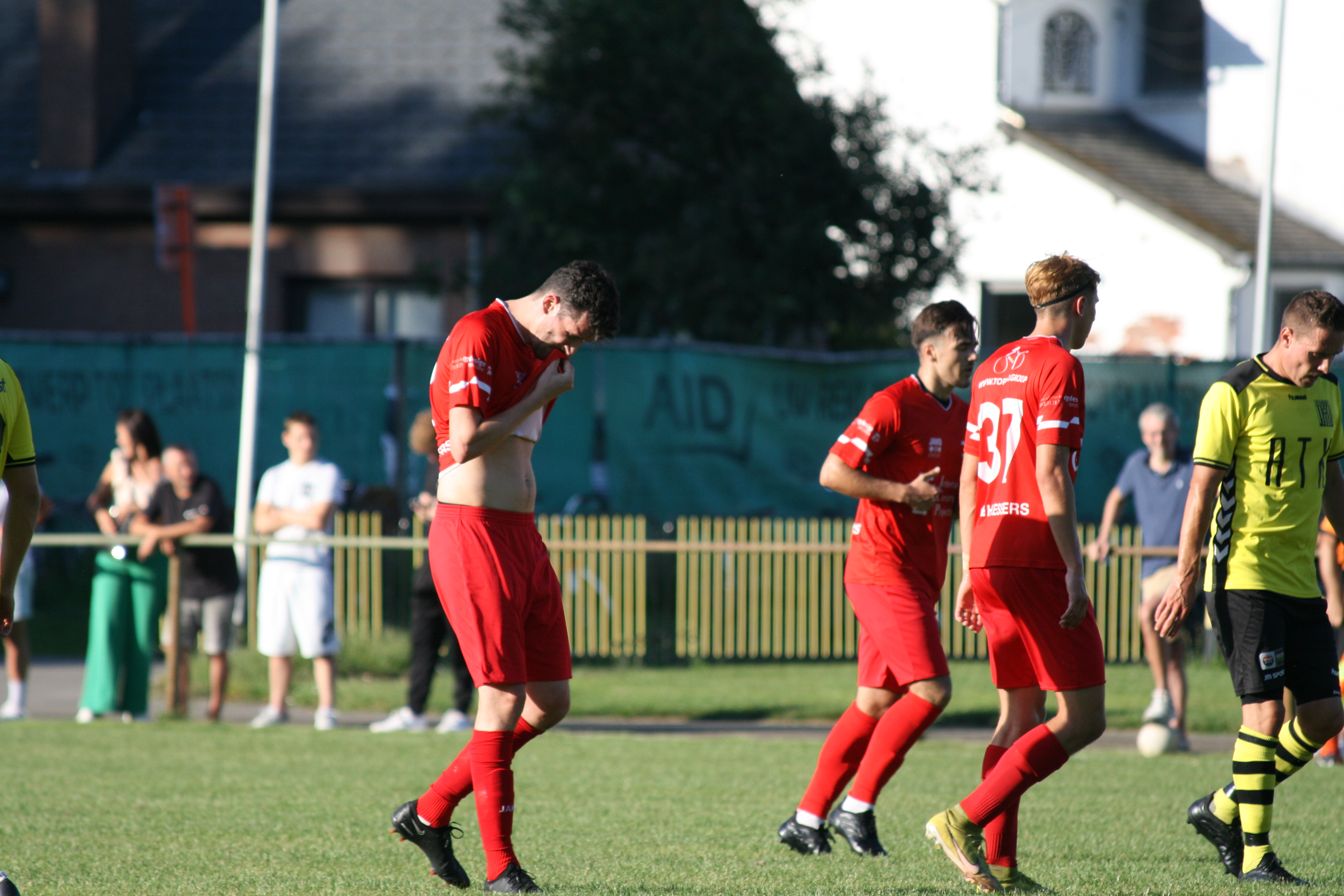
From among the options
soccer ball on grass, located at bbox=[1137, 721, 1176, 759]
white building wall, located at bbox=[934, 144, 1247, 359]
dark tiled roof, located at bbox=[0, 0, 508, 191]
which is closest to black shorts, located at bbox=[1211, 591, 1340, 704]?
soccer ball on grass, located at bbox=[1137, 721, 1176, 759]

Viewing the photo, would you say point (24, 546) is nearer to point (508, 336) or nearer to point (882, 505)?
point (508, 336)

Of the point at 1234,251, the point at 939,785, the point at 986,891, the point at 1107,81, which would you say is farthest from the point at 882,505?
the point at 1107,81

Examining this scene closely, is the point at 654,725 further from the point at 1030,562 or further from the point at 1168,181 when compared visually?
the point at 1168,181

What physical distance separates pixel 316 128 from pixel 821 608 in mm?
12208

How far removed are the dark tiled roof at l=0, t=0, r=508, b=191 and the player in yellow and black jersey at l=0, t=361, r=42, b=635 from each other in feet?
50.5

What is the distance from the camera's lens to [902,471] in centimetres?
612

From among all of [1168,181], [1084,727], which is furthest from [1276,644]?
[1168,181]

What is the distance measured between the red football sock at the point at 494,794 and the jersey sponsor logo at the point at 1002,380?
2.08 meters

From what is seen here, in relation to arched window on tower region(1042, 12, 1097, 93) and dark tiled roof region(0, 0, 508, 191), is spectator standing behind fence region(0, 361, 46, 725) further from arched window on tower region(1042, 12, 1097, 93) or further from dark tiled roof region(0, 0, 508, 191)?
arched window on tower region(1042, 12, 1097, 93)

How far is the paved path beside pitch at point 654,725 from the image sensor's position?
10242 mm

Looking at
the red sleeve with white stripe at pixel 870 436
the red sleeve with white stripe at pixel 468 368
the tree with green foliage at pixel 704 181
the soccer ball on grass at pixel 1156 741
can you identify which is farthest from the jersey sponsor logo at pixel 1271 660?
the tree with green foliage at pixel 704 181

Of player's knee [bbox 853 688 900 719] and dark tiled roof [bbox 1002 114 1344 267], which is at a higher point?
dark tiled roof [bbox 1002 114 1344 267]

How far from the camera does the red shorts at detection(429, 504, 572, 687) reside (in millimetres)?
5012

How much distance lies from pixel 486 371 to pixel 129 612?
21.9ft
